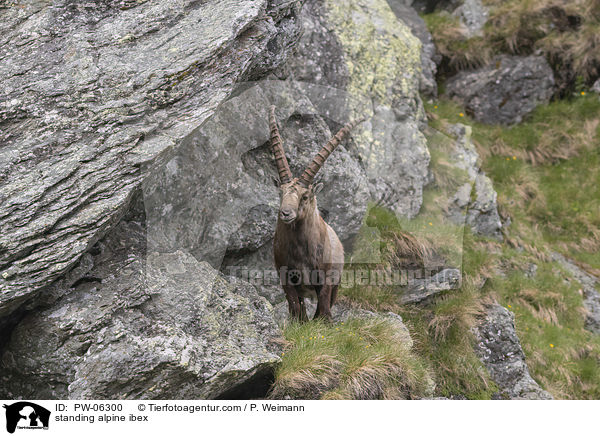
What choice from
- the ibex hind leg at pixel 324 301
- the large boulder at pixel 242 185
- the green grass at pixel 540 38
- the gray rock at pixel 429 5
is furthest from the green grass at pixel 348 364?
the gray rock at pixel 429 5

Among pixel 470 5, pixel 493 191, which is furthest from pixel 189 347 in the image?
pixel 470 5

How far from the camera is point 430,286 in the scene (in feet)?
33.4

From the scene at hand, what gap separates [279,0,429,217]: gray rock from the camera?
11.6m

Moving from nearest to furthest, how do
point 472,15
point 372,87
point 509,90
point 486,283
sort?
point 486,283 → point 372,87 → point 509,90 → point 472,15

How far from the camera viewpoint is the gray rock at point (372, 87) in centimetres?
1156

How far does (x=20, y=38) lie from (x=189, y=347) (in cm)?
488

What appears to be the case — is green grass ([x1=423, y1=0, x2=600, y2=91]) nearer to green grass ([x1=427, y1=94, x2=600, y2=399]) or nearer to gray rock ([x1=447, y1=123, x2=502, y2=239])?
green grass ([x1=427, y1=94, x2=600, y2=399])

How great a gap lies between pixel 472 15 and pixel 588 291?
9405 millimetres

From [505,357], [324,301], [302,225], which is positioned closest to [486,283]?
[505,357]

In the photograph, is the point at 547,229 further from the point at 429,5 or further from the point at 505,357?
the point at 429,5

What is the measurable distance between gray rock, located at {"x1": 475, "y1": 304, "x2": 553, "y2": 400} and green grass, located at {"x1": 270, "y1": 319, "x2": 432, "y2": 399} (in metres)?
1.88

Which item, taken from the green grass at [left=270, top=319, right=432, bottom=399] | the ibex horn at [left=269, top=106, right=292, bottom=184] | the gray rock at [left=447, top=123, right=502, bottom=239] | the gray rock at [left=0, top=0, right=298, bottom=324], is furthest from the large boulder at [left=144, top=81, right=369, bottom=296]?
the gray rock at [left=447, top=123, right=502, bottom=239]
